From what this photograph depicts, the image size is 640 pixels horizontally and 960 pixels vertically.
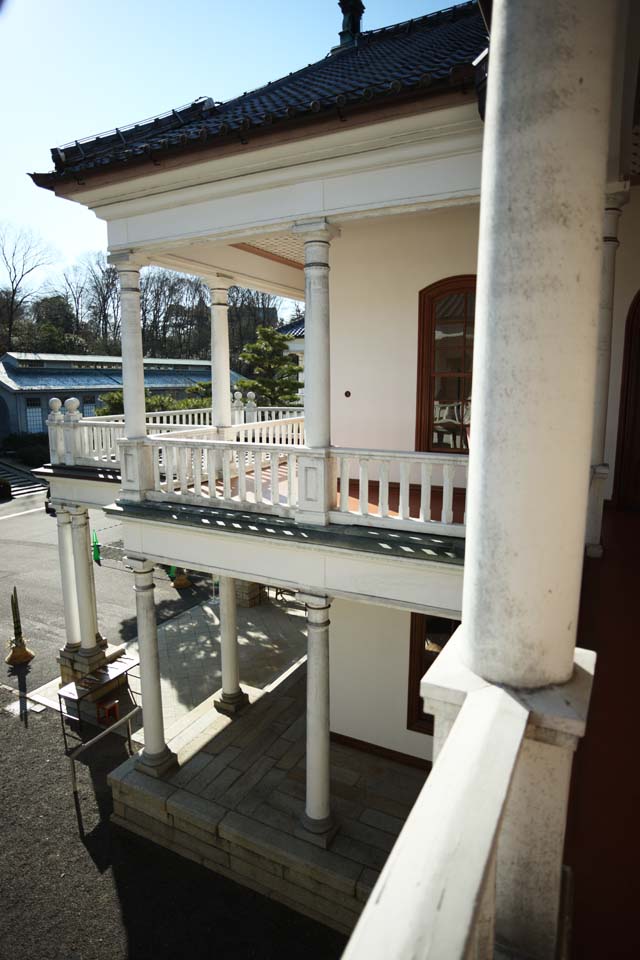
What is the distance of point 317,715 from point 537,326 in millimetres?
6389

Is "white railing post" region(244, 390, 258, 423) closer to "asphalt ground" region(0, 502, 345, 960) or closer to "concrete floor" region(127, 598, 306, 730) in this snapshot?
"concrete floor" region(127, 598, 306, 730)

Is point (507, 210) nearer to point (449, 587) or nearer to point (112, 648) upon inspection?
point (449, 587)

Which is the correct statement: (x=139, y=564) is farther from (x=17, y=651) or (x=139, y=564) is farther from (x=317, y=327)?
(x=17, y=651)

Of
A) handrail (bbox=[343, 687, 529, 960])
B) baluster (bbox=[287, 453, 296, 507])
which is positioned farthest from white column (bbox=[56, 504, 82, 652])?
handrail (bbox=[343, 687, 529, 960])

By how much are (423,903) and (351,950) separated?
16 cm

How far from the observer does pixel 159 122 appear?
846 centimetres

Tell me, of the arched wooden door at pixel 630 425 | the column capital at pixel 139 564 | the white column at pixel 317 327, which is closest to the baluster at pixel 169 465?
the column capital at pixel 139 564

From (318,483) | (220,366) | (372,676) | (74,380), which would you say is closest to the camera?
(318,483)

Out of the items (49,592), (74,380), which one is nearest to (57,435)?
(49,592)

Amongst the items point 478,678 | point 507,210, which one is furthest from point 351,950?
point 507,210

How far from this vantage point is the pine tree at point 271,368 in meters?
23.0

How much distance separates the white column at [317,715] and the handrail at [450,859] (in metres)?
5.17

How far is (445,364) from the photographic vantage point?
8.52 metres

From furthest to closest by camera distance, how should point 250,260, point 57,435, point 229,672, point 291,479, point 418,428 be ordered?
point 57,435, point 229,672, point 250,260, point 418,428, point 291,479
